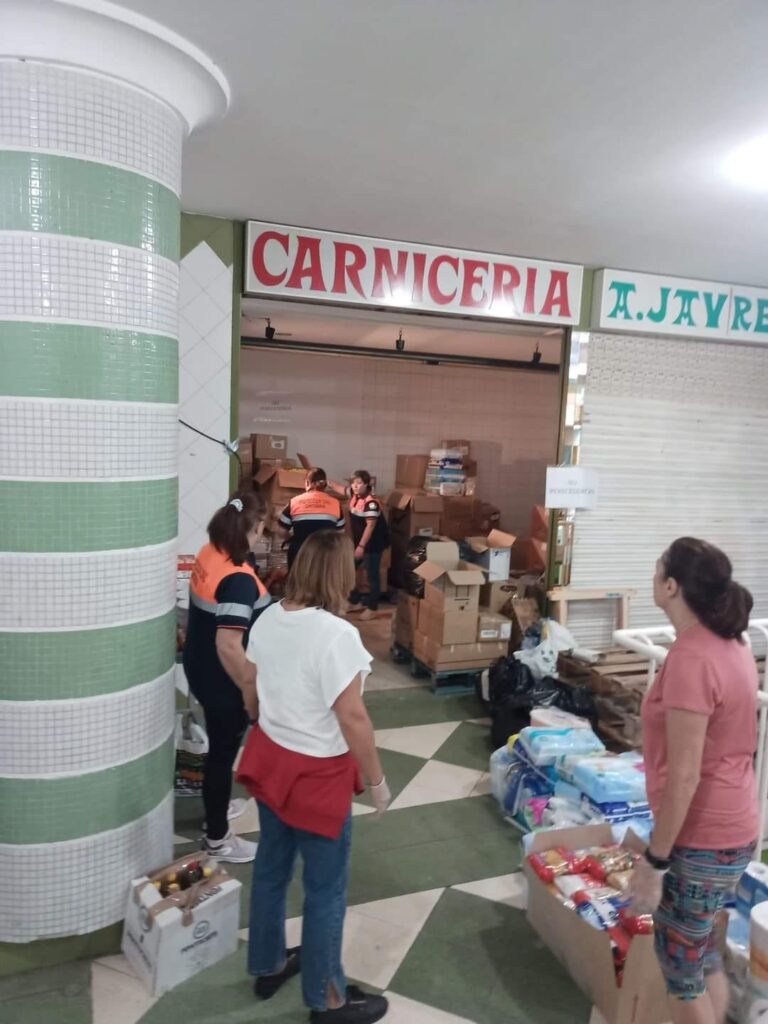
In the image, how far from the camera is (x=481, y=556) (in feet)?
18.2

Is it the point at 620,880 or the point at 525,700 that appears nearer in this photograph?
the point at 620,880

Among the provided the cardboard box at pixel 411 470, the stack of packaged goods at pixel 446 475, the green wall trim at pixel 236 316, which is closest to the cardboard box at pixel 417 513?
the stack of packaged goods at pixel 446 475

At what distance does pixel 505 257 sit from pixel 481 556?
213 centimetres

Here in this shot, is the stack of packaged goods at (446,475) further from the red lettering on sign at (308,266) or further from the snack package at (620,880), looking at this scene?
the snack package at (620,880)

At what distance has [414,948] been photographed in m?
2.50

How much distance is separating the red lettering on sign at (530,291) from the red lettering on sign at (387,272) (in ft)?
2.72

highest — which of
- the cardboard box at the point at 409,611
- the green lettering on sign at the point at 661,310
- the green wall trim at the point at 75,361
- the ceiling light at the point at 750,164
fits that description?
the ceiling light at the point at 750,164

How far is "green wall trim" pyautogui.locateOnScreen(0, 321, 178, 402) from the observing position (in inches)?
83.4

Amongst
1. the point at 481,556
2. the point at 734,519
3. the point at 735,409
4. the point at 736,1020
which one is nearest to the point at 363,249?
the point at 481,556

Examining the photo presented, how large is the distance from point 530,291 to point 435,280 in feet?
2.19

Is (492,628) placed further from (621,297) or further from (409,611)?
(621,297)

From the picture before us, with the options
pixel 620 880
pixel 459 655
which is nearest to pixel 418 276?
pixel 459 655

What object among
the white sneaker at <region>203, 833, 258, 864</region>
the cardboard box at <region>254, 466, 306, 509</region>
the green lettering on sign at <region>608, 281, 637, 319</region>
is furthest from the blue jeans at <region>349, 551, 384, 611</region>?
the white sneaker at <region>203, 833, 258, 864</region>

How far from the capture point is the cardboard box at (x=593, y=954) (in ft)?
6.83
